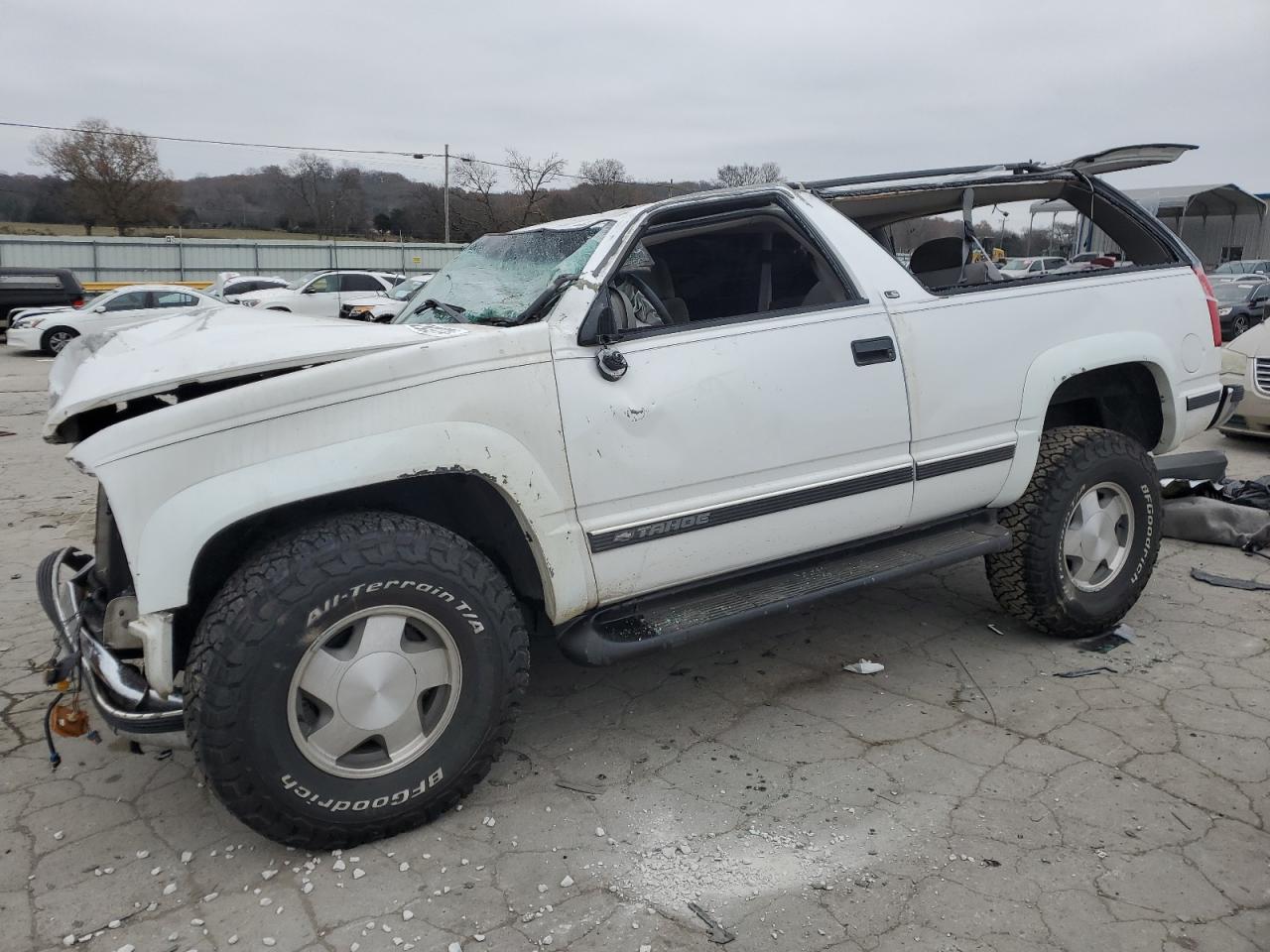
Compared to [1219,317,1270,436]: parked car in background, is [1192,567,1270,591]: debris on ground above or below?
below

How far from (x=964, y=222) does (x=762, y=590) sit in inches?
77.9

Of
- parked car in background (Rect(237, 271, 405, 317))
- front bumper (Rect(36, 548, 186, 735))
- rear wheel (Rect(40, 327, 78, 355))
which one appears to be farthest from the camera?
parked car in background (Rect(237, 271, 405, 317))

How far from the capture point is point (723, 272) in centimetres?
408

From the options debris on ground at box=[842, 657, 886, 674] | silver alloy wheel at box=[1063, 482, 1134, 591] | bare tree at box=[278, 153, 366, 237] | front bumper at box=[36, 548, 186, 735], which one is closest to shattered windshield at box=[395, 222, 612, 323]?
front bumper at box=[36, 548, 186, 735]

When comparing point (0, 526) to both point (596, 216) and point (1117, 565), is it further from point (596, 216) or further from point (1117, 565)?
point (1117, 565)

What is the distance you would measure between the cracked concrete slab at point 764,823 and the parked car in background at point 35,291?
2066cm

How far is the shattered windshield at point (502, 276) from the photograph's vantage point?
3152 millimetres

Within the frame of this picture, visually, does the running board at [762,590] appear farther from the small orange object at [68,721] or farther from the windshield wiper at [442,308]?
the small orange object at [68,721]

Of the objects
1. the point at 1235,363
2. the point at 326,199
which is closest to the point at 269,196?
the point at 326,199

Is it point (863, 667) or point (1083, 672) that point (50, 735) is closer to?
point (863, 667)

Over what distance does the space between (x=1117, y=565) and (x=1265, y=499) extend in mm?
2535

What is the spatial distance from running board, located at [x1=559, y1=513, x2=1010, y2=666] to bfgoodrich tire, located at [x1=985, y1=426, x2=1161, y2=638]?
19cm

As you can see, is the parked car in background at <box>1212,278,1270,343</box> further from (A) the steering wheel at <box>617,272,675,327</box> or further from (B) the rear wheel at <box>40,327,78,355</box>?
(B) the rear wheel at <box>40,327,78,355</box>

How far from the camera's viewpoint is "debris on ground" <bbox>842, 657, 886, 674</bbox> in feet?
12.6
